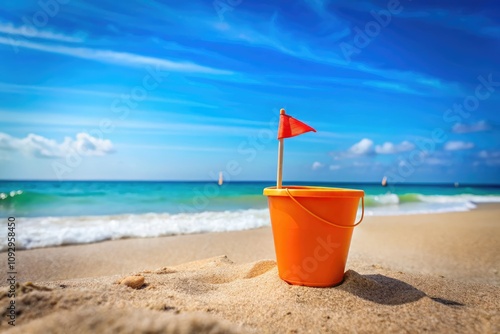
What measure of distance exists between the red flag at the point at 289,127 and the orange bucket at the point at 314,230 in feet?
1.62

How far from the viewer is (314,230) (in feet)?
8.60

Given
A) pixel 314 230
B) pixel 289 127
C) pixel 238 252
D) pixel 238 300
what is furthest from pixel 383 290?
pixel 238 252

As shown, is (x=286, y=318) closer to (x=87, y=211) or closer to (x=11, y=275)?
(x=11, y=275)

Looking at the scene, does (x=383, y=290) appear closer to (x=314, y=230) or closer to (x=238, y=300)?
(x=314, y=230)

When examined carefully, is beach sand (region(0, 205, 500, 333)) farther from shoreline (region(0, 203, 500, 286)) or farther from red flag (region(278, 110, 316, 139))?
red flag (region(278, 110, 316, 139))

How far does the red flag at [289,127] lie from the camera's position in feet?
9.27

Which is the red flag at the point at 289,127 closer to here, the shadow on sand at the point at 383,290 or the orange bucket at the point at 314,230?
the orange bucket at the point at 314,230

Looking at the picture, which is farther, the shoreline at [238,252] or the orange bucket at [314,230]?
the shoreline at [238,252]

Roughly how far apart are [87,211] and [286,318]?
1206cm

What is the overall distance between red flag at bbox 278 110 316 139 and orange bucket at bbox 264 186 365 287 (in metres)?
0.49

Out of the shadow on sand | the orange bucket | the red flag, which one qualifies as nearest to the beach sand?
the shadow on sand

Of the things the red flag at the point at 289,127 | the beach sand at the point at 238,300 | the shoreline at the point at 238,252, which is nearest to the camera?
the beach sand at the point at 238,300

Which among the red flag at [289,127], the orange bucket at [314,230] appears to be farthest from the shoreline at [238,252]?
the red flag at [289,127]

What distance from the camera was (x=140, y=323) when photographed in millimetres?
1629
